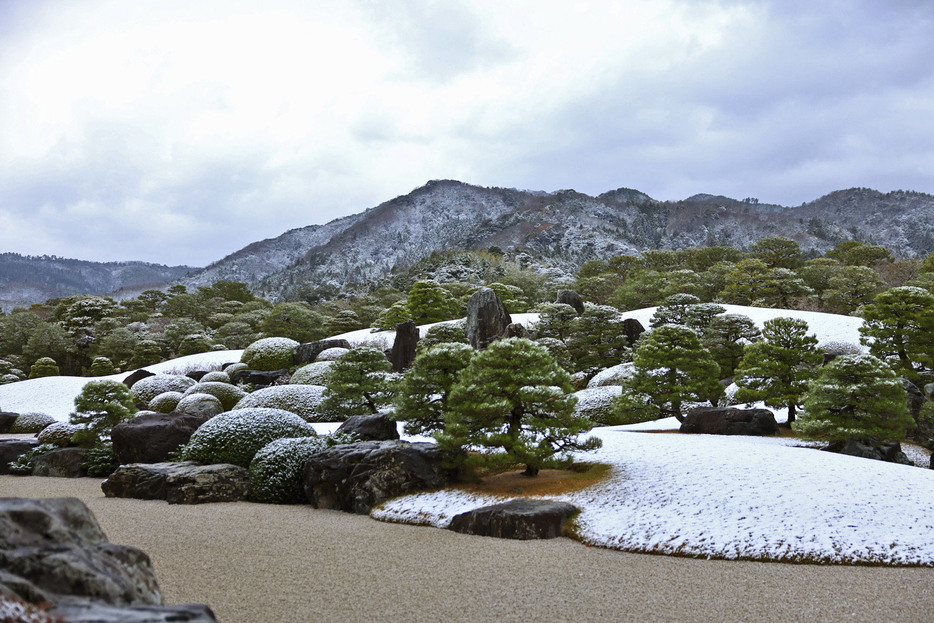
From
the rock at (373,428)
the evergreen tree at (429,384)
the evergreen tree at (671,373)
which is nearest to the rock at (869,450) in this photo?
the evergreen tree at (671,373)

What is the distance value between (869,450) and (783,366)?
11.6ft

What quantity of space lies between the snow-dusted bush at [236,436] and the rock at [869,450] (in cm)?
1207

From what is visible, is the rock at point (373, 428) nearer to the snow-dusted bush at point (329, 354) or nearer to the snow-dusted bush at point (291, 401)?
the snow-dusted bush at point (291, 401)

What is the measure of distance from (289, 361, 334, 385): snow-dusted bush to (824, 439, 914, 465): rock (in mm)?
16322

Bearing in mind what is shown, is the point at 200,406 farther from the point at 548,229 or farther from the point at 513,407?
the point at 548,229

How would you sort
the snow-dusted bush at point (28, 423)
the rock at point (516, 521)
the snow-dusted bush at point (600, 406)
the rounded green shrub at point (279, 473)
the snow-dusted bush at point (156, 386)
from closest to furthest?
the rock at point (516, 521), the rounded green shrub at point (279, 473), the snow-dusted bush at point (600, 406), the snow-dusted bush at point (28, 423), the snow-dusted bush at point (156, 386)

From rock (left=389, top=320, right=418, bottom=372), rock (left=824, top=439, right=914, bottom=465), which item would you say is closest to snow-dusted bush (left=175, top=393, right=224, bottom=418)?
rock (left=389, top=320, right=418, bottom=372)

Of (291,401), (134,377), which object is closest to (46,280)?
(134,377)

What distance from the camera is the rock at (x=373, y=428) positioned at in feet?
38.4

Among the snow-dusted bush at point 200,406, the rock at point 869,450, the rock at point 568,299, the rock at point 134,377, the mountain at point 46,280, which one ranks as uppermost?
the mountain at point 46,280

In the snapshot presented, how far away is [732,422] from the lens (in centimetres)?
1386

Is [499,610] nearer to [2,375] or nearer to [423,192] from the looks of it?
[2,375]

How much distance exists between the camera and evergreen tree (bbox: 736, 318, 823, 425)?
14.5m

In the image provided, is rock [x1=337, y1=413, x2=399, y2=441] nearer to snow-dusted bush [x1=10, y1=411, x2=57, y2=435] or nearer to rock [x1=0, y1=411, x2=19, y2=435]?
snow-dusted bush [x1=10, y1=411, x2=57, y2=435]
